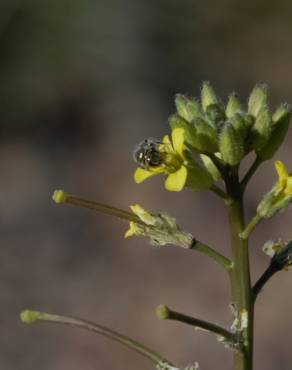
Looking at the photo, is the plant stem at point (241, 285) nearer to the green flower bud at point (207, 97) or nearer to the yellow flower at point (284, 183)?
the yellow flower at point (284, 183)

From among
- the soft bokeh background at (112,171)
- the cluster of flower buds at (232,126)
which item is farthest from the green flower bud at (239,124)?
the soft bokeh background at (112,171)

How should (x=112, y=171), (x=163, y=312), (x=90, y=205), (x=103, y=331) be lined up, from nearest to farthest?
(x=163, y=312) < (x=90, y=205) < (x=103, y=331) < (x=112, y=171)

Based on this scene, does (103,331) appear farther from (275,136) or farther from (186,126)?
(275,136)

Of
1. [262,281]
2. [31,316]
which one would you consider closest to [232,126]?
[262,281]

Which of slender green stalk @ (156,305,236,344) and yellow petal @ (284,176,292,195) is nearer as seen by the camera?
slender green stalk @ (156,305,236,344)

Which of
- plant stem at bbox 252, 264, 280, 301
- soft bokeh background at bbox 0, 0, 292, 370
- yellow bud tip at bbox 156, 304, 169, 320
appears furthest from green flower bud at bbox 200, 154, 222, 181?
soft bokeh background at bbox 0, 0, 292, 370

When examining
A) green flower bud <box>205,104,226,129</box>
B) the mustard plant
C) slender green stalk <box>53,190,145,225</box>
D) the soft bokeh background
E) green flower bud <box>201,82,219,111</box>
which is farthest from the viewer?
the soft bokeh background

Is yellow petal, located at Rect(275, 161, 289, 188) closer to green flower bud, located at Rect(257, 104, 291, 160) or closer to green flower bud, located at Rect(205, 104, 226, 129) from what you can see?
green flower bud, located at Rect(257, 104, 291, 160)
